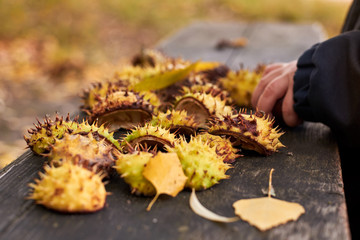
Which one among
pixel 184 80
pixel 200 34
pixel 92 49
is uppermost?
pixel 184 80

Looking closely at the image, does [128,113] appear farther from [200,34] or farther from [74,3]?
[74,3]

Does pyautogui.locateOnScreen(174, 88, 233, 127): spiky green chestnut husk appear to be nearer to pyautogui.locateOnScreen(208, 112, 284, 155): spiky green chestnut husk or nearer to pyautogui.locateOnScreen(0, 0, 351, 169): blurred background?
pyautogui.locateOnScreen(208, 112, 284, 155): spiky green chestnut husk

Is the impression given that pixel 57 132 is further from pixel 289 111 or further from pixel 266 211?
pixel 289 111

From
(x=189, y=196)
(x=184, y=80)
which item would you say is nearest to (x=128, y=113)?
(x=184, y=80)

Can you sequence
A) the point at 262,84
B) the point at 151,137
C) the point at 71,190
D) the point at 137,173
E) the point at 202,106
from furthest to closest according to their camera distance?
the point at 262,84 < the point at 202,106 < the point at 151,137 < the point at 137,173 < the point at 71,190

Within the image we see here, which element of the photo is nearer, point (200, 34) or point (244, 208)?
point (244, 208)

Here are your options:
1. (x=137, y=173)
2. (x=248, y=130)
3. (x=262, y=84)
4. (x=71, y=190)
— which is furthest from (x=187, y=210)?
(x=262, y=84)

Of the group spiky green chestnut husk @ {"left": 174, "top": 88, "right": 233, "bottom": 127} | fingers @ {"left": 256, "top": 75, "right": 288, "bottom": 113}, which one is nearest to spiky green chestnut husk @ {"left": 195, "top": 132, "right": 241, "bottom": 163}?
spiky green chestnut husk @ {"left": 174, "top": 88, "right": 233, "bottom": 127}
